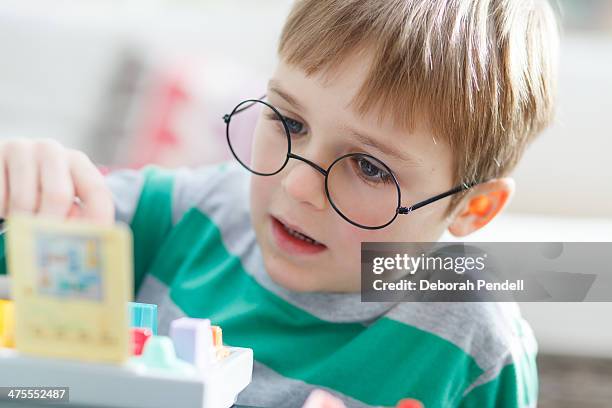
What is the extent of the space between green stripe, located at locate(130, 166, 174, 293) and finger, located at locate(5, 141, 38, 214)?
1.11 feet

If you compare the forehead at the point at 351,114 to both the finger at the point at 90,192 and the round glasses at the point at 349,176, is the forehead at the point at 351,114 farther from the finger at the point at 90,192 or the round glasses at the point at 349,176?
the finger at the point at 90,192

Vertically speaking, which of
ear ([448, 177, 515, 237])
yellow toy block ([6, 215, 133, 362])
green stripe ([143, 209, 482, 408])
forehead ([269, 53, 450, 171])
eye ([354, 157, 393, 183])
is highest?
forehead ([269, 53, 450, 171])

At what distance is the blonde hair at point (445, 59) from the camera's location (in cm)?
73

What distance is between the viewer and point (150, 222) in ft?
3.28

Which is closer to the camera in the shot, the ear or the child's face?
the child's face

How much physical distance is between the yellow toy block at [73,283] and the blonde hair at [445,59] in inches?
14.1

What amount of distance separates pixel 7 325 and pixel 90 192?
0.50 feet

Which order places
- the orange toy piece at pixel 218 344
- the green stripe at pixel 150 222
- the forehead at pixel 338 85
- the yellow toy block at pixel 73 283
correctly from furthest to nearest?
1. the green stripe at pixel 150 222
2. the forehead at pixel 338 85
3. the orange toy piece at pixel 218 344
4. the yellow toy block at pixel 73 283

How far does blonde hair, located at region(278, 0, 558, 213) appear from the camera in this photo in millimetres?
731

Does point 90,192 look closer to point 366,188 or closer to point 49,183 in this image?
point 49,183

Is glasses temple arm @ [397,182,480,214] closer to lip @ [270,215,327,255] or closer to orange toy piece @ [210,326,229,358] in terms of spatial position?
lip @ [270,215,327,255]

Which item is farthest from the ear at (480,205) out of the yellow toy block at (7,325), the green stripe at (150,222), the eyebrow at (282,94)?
the yellow toy block at (7,325)

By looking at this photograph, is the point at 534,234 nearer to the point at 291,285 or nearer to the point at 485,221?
the point at 485,221

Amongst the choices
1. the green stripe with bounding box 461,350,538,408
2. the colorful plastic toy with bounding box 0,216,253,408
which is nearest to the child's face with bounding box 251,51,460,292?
the green stripe with bounding box 461,350,538,408
